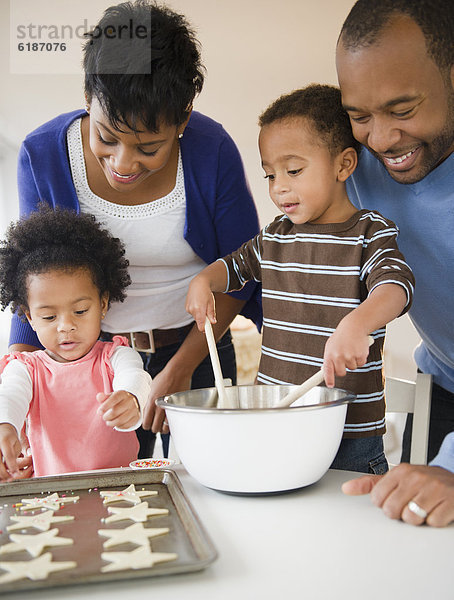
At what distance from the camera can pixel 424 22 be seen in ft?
3.20

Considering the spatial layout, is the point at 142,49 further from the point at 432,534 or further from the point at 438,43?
the point at 432,534

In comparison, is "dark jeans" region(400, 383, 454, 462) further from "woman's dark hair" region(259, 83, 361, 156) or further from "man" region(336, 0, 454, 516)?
"woman's dark hair" region(259, 83, 361, 156)

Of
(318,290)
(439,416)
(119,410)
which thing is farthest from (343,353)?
(439,416)

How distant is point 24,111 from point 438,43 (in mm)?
4265

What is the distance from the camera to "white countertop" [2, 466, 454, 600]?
Answer: 21.0 inches

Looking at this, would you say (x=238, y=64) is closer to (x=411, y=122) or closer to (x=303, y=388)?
(x=411, y=122)

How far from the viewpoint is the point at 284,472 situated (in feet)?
2.42

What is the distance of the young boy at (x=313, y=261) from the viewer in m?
1.05

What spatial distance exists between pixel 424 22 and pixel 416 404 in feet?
2.36

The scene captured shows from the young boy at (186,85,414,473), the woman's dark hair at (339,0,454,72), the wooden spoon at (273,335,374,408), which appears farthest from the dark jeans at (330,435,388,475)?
the woman's dark hair at (339,0,454,72)

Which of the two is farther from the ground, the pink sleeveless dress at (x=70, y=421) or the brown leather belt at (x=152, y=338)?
the brown leather belt at (x=152, y=338)

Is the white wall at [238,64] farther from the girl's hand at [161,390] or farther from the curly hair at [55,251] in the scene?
the girl's hand at [161,390]

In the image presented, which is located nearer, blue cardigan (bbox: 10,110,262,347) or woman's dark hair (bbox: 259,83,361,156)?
woman's dark hair (bbox: 259,83,361,156)

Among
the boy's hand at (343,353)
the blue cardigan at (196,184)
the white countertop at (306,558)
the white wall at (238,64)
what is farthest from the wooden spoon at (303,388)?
the white wall at (238,64)
